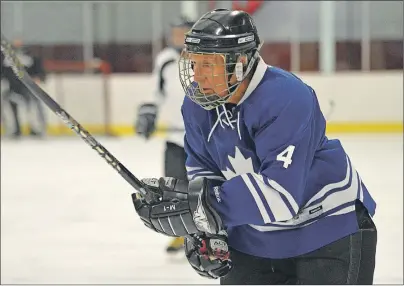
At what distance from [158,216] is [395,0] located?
245cm

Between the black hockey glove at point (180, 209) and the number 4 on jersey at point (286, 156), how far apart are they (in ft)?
0.48

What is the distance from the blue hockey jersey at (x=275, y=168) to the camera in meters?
1.44

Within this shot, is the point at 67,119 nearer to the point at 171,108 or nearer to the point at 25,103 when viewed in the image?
the point at 171,108

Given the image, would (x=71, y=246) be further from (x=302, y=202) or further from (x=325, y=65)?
(x=325, y=65)

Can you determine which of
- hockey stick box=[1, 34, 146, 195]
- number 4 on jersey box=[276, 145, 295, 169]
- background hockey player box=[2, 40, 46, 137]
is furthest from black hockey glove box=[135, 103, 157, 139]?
background hockey player box=[2, 40, 46, 137]

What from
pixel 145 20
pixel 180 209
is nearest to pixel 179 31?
pixel 180 209

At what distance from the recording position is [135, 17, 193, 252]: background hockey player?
3398 millimetres

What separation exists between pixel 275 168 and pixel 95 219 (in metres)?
2.84

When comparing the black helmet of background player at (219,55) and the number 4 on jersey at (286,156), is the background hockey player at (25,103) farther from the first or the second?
the number 4 on jersey at (286,156)

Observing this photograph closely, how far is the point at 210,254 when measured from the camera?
5.36 feet

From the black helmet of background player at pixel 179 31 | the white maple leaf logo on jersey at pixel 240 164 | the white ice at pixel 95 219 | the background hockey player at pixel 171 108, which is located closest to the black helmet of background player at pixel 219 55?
the white maple leaf logo on jersey at pixel 240 164

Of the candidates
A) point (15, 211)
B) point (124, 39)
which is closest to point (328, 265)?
point (15, 211)

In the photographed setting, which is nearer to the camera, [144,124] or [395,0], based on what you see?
[144,124]

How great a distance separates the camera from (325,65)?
694 cm
